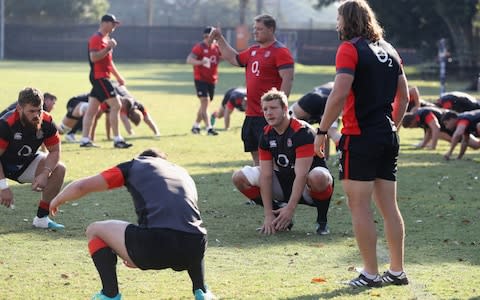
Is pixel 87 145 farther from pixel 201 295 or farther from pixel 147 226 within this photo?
pixel 147 226

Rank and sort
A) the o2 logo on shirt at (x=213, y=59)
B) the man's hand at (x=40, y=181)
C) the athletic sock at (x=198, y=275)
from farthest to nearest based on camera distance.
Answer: the o2 logo on shirt at (x=213, y=59)
the man's hand at (x=40, y=181)
the athletic sock at (x=198, y=275)

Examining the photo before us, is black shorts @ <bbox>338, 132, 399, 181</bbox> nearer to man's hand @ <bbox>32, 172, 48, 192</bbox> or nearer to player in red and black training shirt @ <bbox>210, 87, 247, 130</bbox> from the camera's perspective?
man's hand @ <bbox>32, 172, 48, 192</bbox>

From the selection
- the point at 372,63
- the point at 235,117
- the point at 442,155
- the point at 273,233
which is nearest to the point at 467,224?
the point at 273,233

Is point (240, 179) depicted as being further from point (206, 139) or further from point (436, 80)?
point (436, 80)

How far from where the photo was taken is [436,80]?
46531mm

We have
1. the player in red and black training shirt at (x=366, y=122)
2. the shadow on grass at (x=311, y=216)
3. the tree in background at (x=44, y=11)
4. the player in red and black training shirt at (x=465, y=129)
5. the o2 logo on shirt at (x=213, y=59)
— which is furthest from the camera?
the tree in background at (x=44, y=11)

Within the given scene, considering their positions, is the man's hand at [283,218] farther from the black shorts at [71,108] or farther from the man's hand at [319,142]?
the black shorts at [71,108]

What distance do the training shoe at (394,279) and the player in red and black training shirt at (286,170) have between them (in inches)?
76.1

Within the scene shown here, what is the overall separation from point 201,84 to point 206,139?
5.71ft

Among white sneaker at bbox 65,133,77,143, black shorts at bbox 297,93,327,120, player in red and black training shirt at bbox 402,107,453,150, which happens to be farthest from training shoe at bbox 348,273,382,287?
white sneaker at bbox 65,133,77,143

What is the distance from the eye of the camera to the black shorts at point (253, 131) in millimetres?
11188

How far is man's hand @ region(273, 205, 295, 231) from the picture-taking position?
29.7 ft

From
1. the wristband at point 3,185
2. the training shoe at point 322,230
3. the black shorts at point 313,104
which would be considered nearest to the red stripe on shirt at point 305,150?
the training shoe at point 322,230

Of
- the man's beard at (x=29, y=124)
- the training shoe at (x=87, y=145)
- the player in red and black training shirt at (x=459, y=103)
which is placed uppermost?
the man's beard at (x=29, y=124)
